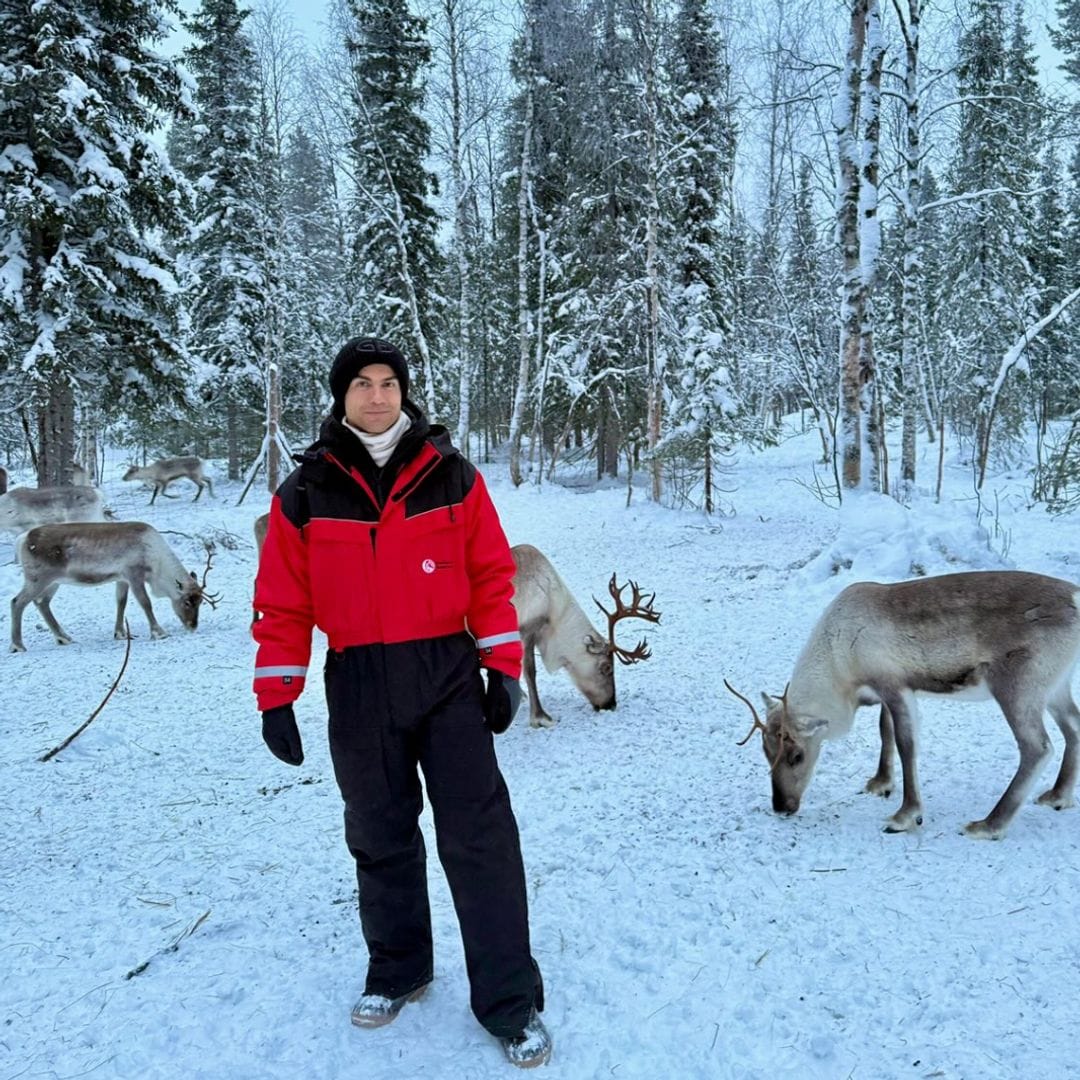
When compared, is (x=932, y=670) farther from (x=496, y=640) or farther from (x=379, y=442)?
(x=379, y=442)

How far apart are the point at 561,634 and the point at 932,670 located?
311 centimetres

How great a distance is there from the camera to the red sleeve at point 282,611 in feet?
9.16

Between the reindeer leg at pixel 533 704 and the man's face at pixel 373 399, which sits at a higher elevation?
the man's face at pixel 373 399

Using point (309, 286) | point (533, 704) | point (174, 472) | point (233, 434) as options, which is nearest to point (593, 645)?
point (533, 704)

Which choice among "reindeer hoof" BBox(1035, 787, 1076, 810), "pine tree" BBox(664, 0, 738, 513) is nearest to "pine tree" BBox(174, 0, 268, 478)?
"pine tree" BBox(664, 0, 738, 513)

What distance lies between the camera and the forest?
12594 millimetres

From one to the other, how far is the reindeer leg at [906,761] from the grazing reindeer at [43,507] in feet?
50.7

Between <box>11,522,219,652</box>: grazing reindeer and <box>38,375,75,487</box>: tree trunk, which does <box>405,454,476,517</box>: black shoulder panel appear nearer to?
<box>11,522,219,652</box>: grazing reindeer

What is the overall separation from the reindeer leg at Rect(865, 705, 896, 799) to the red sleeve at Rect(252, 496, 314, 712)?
359cm

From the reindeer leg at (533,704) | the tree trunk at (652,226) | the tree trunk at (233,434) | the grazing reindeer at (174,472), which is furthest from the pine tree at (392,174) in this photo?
the reindeer leg at (533,704)

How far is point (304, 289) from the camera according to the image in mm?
28594

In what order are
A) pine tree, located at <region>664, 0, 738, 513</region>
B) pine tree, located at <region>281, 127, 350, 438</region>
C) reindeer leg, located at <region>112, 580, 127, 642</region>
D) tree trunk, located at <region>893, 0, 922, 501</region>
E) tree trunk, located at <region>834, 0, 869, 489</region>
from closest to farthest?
reindeer leg, located at <region>112, 580, 127, 642</region> → tree trunk, located at <region>834, 0, 869, 489</region> → tree trunk, located at <region>893, 0, 922, 501</region> → pine tree, located at <region>664, 0, 738, 513</region> → pine tree, located at <region>281, 127, 350, 438</region>

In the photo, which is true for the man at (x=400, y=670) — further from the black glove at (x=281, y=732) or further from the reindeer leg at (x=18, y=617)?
the reindeer leg at (x=18, y=617)

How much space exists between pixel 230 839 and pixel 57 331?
1203 centimetres
